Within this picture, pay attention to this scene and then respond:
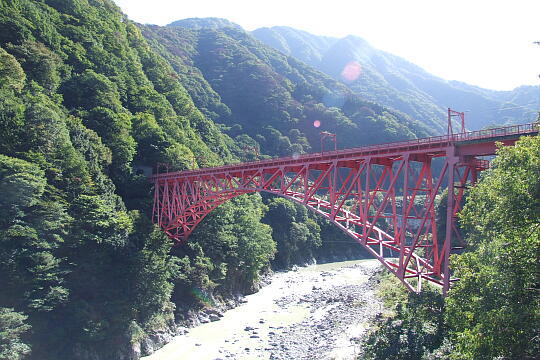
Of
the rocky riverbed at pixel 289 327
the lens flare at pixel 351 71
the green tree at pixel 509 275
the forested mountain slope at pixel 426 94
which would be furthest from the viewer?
the lens flare at pixel 351 71

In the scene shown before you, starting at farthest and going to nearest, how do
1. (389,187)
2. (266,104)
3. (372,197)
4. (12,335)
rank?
(266,104), (372,197), (389,187), (12,335)

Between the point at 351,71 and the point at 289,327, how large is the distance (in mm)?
161586

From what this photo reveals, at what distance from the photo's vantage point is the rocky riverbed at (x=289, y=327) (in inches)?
818

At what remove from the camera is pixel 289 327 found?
25.1 meters

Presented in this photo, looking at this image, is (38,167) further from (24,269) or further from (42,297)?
(42,297)

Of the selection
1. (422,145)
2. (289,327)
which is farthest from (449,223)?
(289,327)

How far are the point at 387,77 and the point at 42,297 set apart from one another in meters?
185

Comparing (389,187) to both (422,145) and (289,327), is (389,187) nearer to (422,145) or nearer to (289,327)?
(422,145)

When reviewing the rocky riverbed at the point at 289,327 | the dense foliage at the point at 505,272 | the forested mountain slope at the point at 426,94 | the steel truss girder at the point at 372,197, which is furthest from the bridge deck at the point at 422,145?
the forested mountain slope at the point at 426,94

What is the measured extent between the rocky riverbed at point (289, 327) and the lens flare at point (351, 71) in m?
140

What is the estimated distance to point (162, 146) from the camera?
33688 millimetres

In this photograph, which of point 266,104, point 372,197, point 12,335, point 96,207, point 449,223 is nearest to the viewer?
point 449,223

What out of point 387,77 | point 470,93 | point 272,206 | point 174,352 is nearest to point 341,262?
point 272,206

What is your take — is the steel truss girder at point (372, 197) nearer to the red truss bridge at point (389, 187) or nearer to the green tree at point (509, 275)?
the red truss bridge at point (389, 187)
